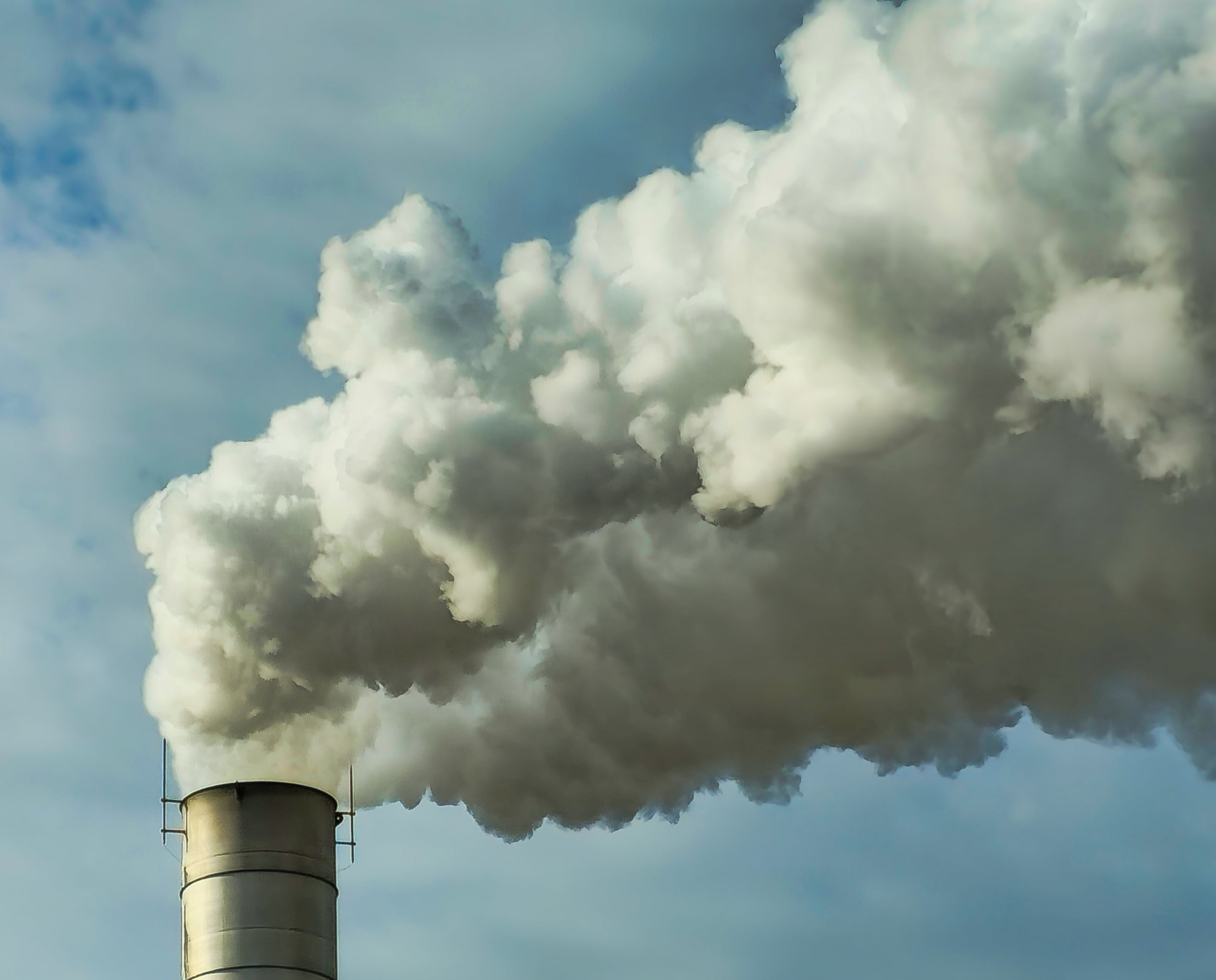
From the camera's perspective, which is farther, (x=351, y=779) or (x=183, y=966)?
(x=351, y=779)

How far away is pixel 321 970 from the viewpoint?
2453 centimetres

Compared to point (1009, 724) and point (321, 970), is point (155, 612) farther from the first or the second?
point (1009, 724)

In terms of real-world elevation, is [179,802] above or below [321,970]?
above

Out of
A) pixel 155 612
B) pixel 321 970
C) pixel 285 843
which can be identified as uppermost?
pixel 155 612

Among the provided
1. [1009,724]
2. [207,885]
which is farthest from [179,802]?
[1009,724]

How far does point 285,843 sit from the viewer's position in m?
24.8

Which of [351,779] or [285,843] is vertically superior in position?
[351,779]

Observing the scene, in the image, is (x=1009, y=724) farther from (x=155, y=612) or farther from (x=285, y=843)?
(x=155, y=612)

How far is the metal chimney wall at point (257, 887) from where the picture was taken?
24.1m

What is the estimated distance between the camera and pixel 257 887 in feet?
80.2

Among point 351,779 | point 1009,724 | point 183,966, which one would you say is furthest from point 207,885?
point 1009,724

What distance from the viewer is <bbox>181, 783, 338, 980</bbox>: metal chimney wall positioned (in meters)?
24.1

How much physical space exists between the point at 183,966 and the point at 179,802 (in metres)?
2.48

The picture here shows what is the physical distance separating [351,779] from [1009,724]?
33.1 feet
